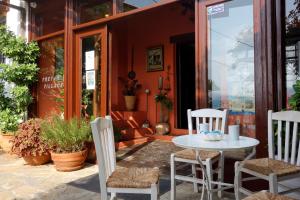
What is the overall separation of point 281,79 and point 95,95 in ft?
9.25

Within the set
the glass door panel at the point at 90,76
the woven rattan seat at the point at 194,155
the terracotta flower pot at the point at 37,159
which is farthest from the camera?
the glass door panel at the point at 90,76

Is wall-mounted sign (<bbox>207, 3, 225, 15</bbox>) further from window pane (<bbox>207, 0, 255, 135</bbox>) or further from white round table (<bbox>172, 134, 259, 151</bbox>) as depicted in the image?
white round table (<bbox>172, 134, 259, 151</bbox>)

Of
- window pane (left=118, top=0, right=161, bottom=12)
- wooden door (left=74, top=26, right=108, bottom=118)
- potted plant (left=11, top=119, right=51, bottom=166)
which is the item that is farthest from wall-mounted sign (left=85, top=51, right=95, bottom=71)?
potted plant (left=11, top=119, right=51, bottom=166)

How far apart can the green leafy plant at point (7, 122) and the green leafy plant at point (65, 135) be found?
5.03 ft

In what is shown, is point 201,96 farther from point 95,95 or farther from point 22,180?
point 22,180

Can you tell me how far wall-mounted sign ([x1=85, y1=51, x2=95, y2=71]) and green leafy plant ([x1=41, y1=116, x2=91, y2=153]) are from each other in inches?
39.7

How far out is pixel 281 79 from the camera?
274 centimetres

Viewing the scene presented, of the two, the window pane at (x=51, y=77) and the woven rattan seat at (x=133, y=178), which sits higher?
the window pane at (x=51, y=77)

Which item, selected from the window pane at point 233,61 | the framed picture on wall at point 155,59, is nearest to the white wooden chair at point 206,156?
the window pane at point 233,61

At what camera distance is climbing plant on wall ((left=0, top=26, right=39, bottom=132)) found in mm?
5070

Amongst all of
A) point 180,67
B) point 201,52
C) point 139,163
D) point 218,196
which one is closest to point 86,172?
point 139,163

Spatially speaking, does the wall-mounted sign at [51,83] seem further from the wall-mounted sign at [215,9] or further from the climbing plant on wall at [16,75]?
the wall-mounted sign at [215,9]

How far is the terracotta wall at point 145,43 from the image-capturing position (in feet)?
20.6

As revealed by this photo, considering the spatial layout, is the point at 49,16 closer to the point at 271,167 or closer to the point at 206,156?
the point at 206,156
